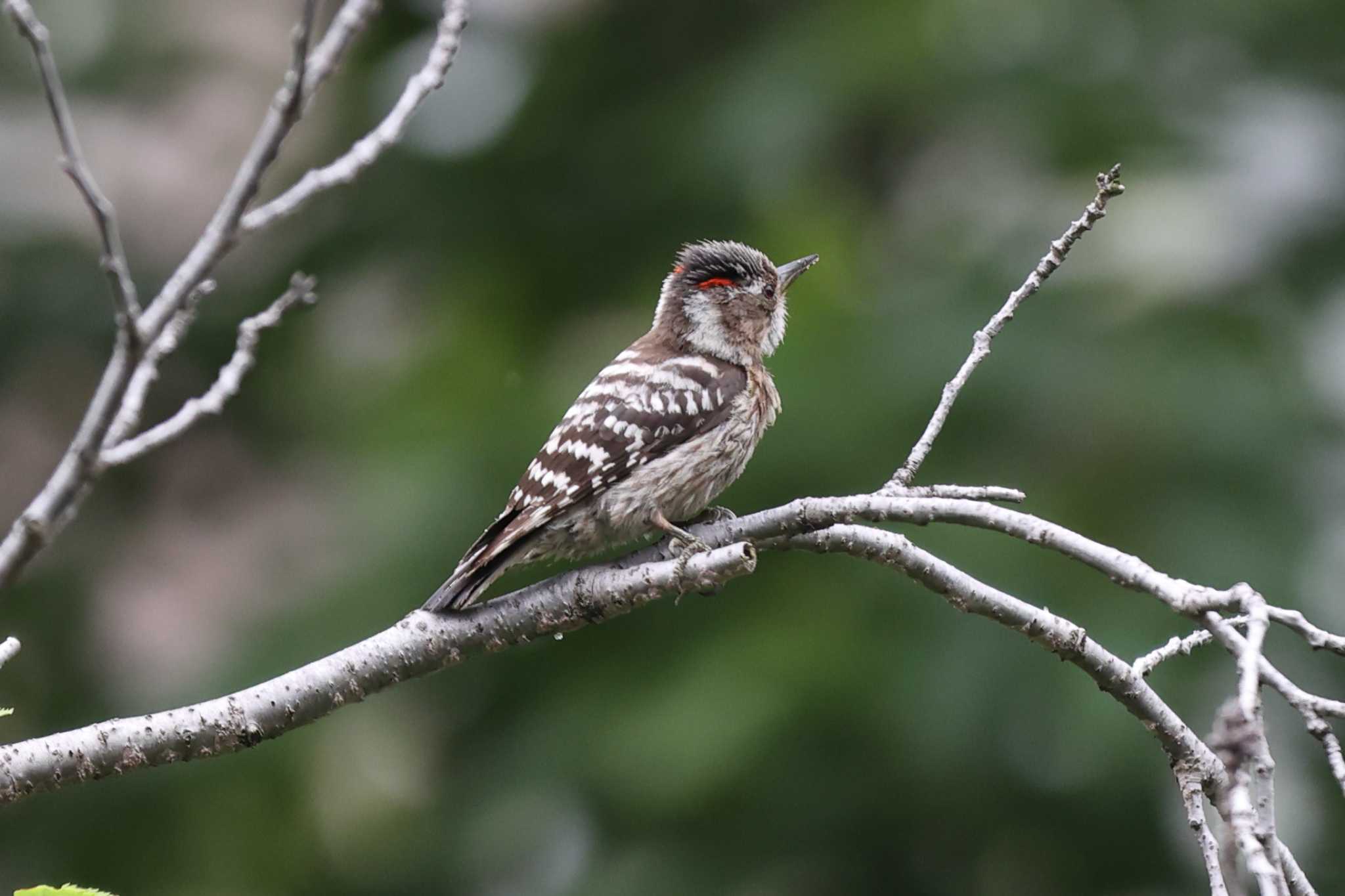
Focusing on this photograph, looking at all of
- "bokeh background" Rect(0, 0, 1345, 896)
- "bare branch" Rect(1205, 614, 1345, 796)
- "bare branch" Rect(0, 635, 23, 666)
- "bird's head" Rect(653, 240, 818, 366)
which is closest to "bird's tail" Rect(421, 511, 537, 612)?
"bare branch" Rect(0, 635, 23, 666)

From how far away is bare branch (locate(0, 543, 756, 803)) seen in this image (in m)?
2.73

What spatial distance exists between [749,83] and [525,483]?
4.49m

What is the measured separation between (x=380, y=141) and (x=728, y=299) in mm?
2940

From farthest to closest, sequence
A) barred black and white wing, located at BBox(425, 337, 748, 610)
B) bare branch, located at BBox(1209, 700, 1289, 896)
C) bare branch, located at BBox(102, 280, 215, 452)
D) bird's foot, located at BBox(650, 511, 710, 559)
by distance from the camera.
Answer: barred black and white wing, located at BBox(425, 337, 748, 610), bird's foot, located at BBox(650, 511, 710, 559), bare branch, located at BBox(102, 280, 215, 452), bare branch, located at BBox(1209, 700, 1289, 896)

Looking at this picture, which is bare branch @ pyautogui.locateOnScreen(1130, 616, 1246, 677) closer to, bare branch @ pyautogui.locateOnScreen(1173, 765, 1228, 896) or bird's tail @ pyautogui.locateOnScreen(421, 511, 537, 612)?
bare branch @ pyautogui.locateOnScreen(1173, 765, 1228, 896)

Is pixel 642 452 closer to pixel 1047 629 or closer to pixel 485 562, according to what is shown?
pixel 485 562

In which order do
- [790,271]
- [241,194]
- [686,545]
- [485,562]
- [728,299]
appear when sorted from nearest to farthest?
[241,194] < [485,562] < [686,545] < [728,299] < [790,271]

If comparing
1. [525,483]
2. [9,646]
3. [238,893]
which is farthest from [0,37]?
[9,646]

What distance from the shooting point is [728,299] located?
5.19 meters

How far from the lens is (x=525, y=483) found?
13.7ft

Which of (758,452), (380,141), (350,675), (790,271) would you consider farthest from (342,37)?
(758,452)

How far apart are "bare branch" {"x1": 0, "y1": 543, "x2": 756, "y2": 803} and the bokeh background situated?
2.93m

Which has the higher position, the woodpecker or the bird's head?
the bird's head

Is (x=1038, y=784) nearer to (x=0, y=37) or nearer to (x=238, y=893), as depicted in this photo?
(x=238, y=893)
